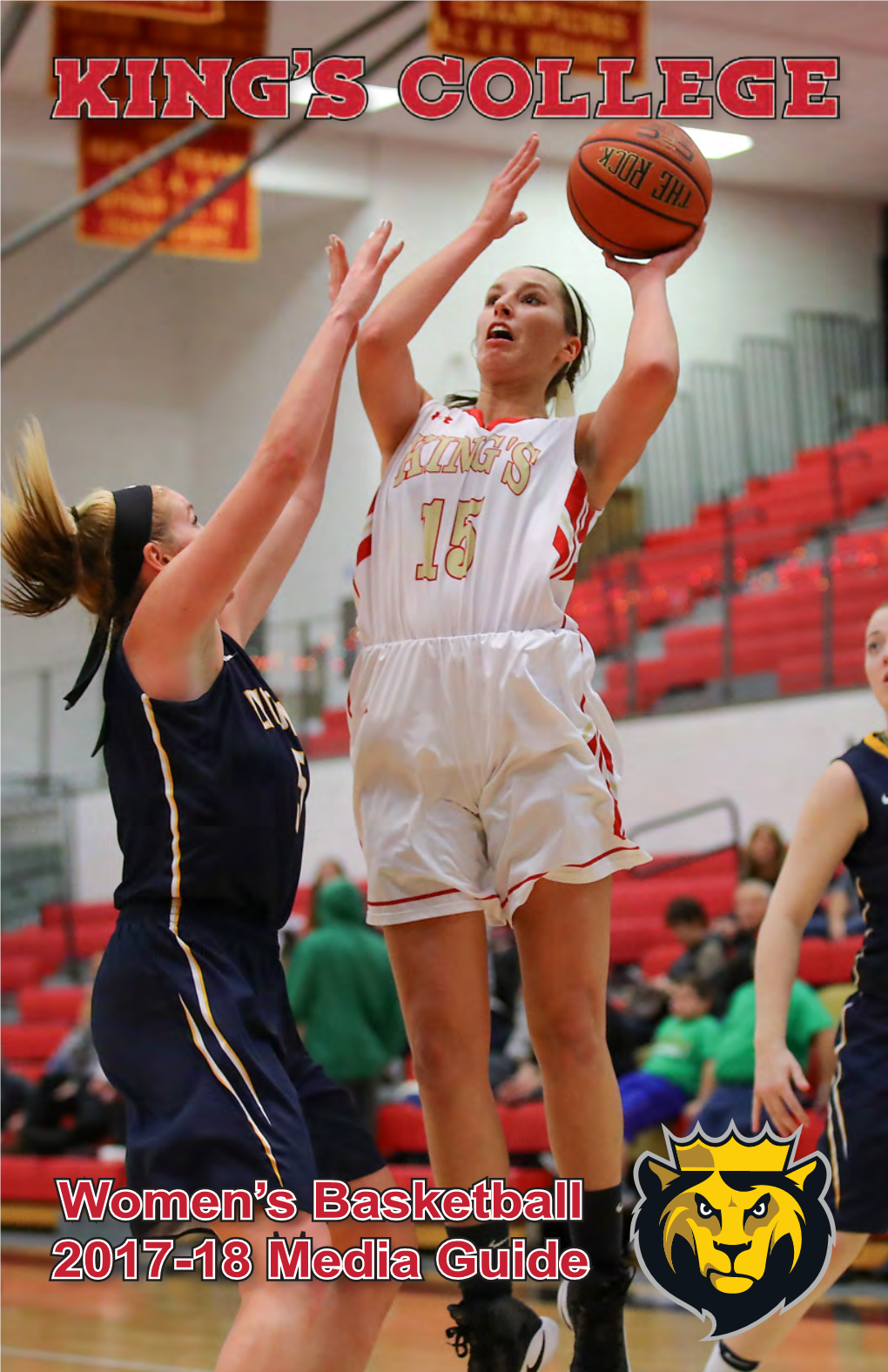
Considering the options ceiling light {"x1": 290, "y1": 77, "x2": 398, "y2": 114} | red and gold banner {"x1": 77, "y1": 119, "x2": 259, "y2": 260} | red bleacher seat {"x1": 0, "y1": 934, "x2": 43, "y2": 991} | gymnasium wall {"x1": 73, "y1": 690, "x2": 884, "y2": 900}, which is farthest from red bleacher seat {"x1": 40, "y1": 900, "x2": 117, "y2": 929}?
ceiling light {"x1": 290, "y1": 77, "x2": 398, "y2": 114}

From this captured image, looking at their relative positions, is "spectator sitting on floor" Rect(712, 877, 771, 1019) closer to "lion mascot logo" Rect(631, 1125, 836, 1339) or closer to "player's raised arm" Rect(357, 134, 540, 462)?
"lion mascot logo" Rect(631, 1125, 836, 1339)

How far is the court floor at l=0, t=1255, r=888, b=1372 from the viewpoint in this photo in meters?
5.53

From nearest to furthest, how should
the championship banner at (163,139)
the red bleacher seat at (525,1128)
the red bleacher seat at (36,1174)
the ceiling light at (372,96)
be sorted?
the red bleacher seat at (525,1128)
the championship banner at (163,139)
the red bleacher seat at (36,1174)
the ceiling light at (372,96)

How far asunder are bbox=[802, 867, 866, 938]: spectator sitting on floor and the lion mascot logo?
176 inches

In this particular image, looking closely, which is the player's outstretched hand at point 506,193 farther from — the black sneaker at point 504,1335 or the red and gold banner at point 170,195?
the red and gold banner at point 170,195

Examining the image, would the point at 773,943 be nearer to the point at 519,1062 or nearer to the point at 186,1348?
the point at 186,1348

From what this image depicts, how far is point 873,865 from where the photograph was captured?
3.83 m

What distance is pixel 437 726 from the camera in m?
3.37

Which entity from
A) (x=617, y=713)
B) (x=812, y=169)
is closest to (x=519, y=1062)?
(x=617, y=713)

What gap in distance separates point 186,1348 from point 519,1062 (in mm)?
2502

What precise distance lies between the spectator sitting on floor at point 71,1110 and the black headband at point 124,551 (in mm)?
6768

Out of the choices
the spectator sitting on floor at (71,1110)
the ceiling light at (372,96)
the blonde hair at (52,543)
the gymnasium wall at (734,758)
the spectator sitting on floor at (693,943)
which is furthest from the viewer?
the ceiling light at (372,96)

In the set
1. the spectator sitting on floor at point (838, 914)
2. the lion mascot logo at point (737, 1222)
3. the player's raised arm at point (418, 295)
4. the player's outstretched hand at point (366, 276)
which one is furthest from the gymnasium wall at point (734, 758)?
the player's outstretched hand at point (366, 276)

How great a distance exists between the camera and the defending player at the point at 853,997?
3746 millimetres
